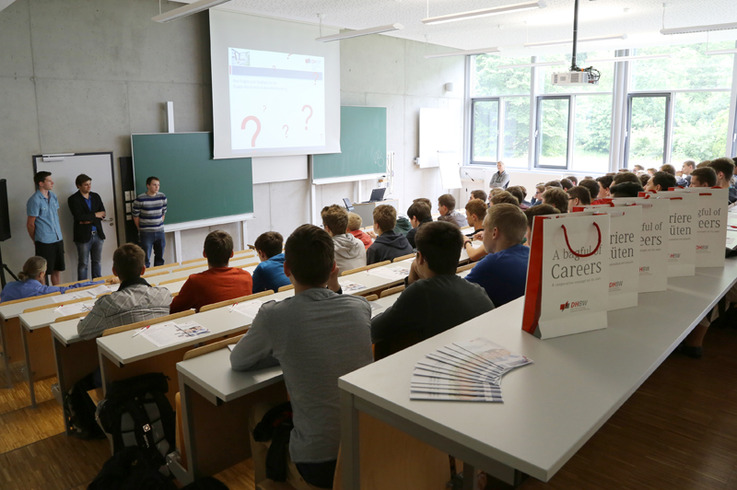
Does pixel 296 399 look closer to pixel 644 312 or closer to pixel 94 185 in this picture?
pixel 644 312

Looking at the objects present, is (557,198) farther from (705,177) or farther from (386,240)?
(386,240)

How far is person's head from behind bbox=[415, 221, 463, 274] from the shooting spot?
223 cm

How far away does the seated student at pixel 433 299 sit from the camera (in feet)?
7.11

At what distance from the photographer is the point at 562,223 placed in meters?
1.64

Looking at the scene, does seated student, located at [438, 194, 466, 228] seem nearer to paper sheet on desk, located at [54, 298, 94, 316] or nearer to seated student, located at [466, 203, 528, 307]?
seated student, located at [466, 203, 528, 307]

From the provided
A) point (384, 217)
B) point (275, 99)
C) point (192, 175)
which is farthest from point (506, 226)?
point (275, 99)

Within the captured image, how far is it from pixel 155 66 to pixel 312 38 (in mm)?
2610

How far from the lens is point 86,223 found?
21.2 ft

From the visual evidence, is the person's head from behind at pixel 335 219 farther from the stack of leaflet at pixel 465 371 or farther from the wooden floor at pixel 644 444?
the stack of leaflet at pixel 465 371

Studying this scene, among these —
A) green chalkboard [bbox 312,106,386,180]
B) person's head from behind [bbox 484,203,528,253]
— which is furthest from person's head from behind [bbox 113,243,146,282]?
green chalkboard [bbox 312,106,386,180]

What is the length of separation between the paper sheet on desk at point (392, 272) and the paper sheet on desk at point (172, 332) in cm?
145

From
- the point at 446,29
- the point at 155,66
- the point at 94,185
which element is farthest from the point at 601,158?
the point at 94,185

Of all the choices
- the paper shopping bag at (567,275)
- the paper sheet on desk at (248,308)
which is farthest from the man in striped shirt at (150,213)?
the paper shopping bag at (567,275)

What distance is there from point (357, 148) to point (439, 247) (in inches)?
308
